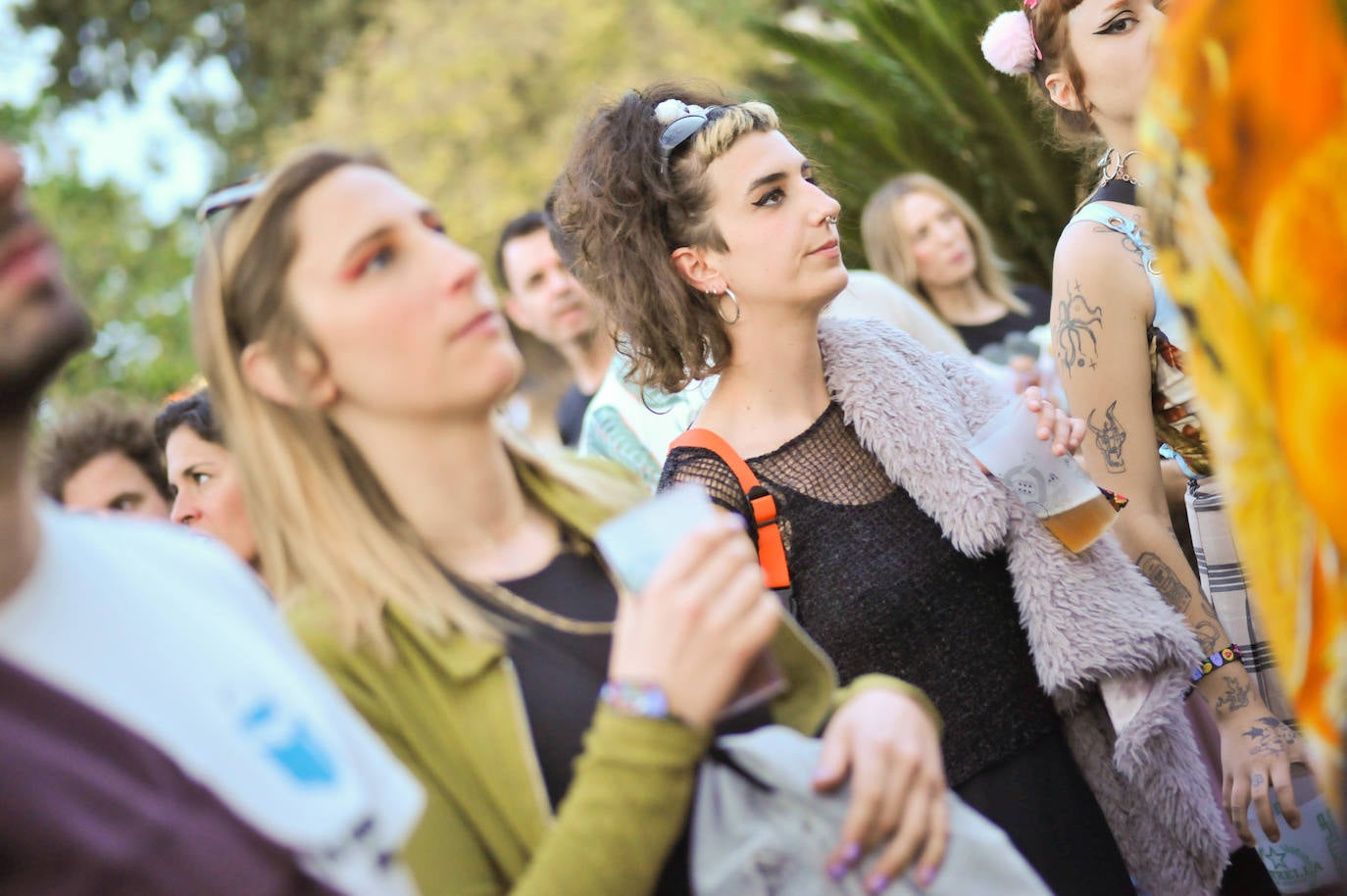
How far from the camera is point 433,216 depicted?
1.75 metres

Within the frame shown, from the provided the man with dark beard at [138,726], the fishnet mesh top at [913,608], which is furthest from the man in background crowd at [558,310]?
the man with dark beard at [138,726]

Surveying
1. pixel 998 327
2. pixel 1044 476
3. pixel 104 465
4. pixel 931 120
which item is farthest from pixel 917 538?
pixel 931 120

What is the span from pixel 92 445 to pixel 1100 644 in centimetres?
351

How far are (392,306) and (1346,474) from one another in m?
1.08

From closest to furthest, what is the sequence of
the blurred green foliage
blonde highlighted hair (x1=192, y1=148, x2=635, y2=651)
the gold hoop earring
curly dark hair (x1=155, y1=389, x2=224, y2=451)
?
blonde highlighted hair (x1=192, y1=148, x2=635, y2=651) < the gold hoop earring < curly dark hair (x1=155, y1=389, x2=224, y2=451) < the blurred green foliage

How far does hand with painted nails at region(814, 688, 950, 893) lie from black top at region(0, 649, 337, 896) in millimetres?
618

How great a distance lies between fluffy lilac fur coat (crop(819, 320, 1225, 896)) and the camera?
100 inches

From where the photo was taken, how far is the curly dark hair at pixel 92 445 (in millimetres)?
4414

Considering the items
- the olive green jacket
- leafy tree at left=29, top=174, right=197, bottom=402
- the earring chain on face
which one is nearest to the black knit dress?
the earring chain on face

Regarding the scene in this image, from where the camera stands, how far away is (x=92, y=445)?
4453 millimetres

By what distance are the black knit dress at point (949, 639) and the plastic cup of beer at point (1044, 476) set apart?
16 centimetres

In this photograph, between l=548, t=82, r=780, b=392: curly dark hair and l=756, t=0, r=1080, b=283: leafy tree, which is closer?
l=548, t=82, r=780, b=392: curly dark hair

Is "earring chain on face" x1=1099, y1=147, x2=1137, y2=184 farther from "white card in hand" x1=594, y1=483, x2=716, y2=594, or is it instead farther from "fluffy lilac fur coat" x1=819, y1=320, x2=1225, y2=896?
"white card in hand" x1=594, y1=483, x2=716, y2=594

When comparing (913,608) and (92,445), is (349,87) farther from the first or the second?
(913,608)
